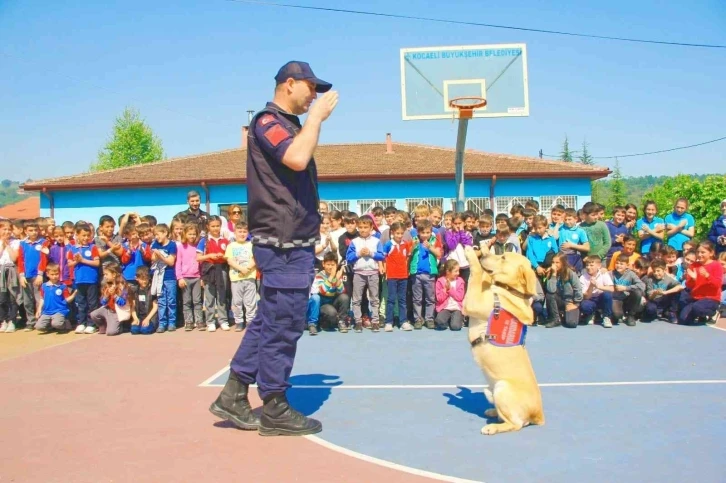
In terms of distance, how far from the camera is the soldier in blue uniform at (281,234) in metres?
4.59

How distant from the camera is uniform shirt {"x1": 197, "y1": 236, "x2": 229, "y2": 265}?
9992 millimetres

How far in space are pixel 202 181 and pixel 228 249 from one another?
648 inches

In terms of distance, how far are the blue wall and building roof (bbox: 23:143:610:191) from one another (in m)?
0.39

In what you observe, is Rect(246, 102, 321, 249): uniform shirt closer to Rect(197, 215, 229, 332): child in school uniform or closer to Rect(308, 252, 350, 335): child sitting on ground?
Rect(308, 252, 350, 335): child sitting on ground

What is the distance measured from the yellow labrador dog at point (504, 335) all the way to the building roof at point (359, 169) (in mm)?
20293

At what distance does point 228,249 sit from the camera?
995 centimetres

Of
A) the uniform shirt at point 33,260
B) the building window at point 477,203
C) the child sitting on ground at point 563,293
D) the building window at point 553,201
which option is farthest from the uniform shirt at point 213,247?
the building window at point 553,201

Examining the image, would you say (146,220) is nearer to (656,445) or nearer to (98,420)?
(98,420)

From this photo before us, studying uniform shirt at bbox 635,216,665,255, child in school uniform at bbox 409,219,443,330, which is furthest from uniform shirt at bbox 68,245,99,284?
uniform shirt at bbox 635,216,665,255

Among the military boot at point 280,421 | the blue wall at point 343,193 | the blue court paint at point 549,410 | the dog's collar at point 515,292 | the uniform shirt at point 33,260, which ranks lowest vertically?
the blue court paint at point 549,410

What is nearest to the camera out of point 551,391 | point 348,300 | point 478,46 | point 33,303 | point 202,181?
point 551,391

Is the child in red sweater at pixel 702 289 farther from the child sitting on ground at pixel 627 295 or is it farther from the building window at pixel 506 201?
the building window at pixel 506 201

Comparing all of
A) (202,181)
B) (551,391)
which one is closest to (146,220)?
(551,391)

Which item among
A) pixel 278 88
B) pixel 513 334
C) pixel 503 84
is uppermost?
pixel 503 84
